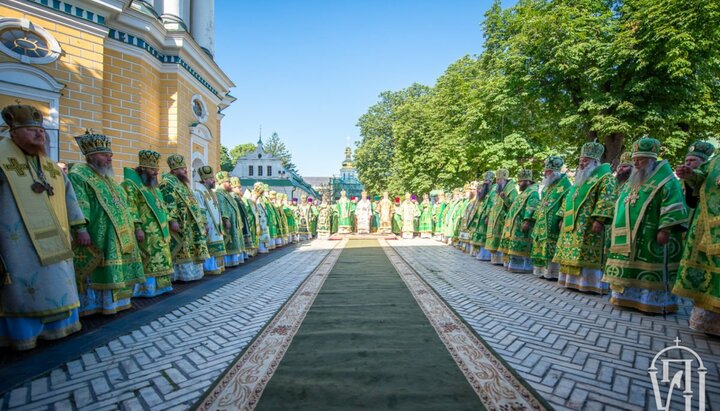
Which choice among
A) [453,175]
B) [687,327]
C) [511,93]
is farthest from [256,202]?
[453,175]

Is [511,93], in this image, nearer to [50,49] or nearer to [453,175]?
[453,175]

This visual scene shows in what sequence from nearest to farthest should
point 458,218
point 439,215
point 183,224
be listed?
point 183,224 → point 458,218 → point 439,215

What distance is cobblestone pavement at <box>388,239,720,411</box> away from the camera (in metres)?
2.40

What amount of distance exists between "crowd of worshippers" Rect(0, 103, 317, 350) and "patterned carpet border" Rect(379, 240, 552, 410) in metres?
3.51

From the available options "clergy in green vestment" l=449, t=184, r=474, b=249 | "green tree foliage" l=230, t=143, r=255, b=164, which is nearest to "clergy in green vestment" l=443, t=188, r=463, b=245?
"clergy in green vestment" l=449, t=184, r=474, b=249

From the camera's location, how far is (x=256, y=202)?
419 inches

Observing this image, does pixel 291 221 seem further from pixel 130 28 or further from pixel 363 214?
pixel 130 28

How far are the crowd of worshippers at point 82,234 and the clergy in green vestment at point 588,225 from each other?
19.6 ft

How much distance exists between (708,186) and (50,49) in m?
11.9


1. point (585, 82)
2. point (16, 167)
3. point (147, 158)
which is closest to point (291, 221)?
point (147, 158)

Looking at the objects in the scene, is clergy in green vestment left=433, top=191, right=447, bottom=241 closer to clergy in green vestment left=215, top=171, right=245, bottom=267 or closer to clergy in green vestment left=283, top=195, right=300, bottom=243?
clergy in green vestment left=283, top=195, right=300, bottom=243

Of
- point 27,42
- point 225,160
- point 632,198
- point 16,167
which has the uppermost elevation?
point 225,160

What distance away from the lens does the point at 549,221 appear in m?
6.27

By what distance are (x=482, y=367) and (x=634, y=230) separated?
307 cm
